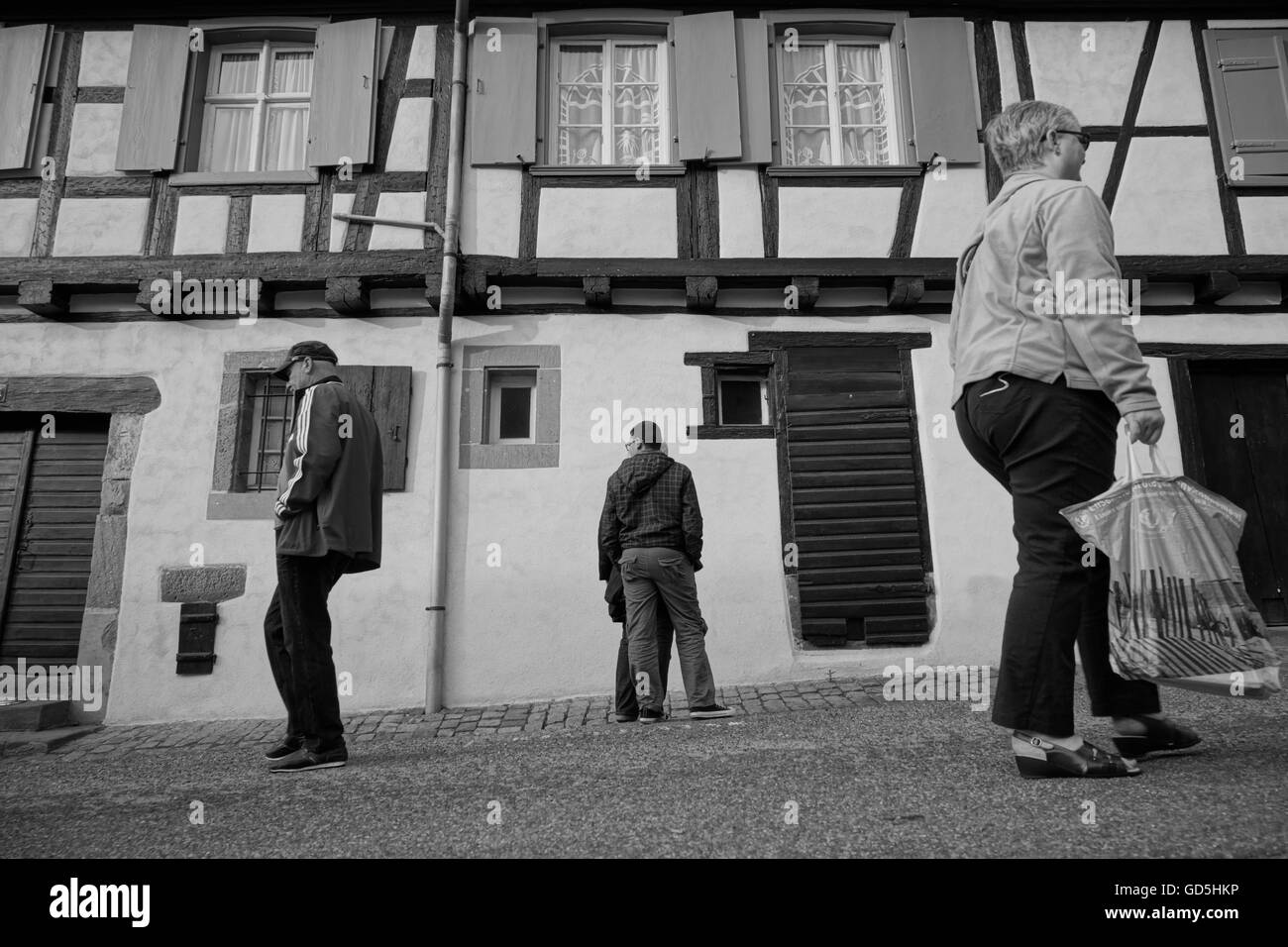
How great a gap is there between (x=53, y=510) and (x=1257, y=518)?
944 cm

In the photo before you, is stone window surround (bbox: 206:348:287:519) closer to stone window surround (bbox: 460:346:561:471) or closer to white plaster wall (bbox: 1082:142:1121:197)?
stone window surround (bbox: 460:346:561:471)

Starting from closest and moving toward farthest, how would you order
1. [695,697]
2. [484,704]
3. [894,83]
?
[695,697] < [484,704] < [894,83]

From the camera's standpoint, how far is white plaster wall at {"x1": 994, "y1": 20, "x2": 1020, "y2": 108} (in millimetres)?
6871

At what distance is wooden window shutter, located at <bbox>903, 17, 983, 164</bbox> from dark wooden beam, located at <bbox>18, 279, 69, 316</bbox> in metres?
6.89

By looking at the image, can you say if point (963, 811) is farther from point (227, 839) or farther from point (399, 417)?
point (399, 417)

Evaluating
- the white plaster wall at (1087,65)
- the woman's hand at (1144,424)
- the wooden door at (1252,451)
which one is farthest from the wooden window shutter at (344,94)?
the wooden door at (1252,451)

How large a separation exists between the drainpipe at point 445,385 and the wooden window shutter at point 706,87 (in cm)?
179

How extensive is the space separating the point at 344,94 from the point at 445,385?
2.65 meters

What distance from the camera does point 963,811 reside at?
6.42ft

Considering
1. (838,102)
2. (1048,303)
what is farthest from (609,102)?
(1048,303)

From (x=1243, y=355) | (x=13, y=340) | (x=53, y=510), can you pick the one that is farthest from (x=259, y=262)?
(x=1243, y=355)

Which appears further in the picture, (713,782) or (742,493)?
(742,493)

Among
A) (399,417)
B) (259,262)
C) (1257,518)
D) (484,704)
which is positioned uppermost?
(259,262)

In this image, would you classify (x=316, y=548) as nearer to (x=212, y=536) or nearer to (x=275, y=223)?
(x=212, y=536)
